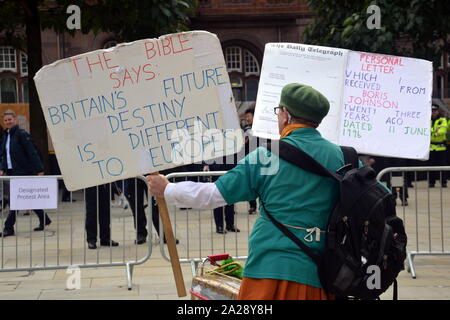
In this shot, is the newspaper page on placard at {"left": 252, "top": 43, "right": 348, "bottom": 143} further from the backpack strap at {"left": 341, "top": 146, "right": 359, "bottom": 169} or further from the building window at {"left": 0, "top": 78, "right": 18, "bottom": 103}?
the building window at {"left": 0, "top": 78, "right": 18, "bottom": 103}

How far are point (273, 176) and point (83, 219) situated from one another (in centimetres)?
564

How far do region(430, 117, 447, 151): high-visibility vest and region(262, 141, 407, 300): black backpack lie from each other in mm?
13756

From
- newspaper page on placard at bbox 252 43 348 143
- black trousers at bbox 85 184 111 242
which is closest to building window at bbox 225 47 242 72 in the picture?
black trousers at bbox 85 184 111 242

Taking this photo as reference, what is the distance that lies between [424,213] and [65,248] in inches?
210

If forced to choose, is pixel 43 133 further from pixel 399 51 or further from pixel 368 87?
pixel 368 87

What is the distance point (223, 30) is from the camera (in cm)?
2716

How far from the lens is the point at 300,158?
350 cm

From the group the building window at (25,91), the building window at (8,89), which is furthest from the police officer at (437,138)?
the building window at (8,89)

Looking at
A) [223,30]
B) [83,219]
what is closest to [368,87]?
[83,219]

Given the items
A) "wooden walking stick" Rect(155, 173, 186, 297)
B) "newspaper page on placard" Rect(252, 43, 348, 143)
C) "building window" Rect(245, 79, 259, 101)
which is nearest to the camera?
"wooden walking stick" Rect(155, 173, 186, 297)

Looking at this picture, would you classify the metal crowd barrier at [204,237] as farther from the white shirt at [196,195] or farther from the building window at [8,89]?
the building window at [8,89]

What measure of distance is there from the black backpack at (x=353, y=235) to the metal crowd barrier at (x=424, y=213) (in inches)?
162

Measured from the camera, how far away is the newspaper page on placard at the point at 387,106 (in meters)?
6.86

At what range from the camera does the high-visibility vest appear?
16.7 meters
